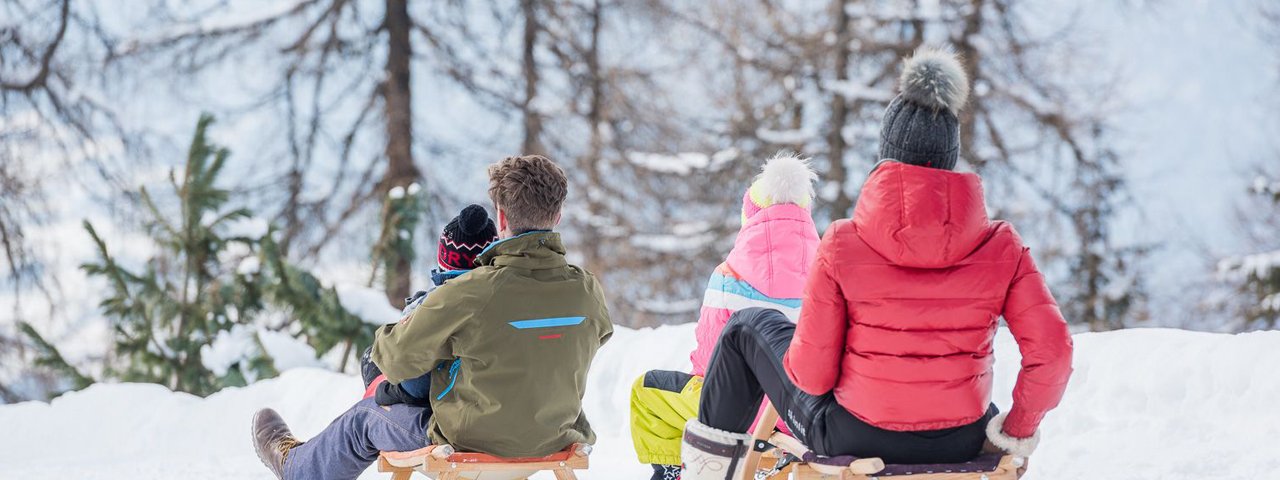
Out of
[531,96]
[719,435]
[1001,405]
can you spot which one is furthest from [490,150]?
[719,435]

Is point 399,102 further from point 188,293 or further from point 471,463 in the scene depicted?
point 471,463

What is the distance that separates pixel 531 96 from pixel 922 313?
10.7m

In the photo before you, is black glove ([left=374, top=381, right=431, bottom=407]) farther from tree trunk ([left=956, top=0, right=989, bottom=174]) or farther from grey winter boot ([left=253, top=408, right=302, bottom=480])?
tree trunk ([left=956, top=0, right=989, bottom=174])

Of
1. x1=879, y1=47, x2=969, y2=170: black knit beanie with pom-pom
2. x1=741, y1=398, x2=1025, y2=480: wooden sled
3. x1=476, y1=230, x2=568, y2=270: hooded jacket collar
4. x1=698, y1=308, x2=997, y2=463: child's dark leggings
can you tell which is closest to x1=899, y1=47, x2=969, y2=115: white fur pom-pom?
x1=879, y1=47, x2=969, y2=170: black knit beanie with pom-pom

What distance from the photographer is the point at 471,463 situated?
274cm

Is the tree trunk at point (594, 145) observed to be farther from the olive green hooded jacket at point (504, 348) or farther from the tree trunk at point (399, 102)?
the olive green hooded jacket at point (504, 348)

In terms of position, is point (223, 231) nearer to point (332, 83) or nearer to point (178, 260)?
point (178, 260)

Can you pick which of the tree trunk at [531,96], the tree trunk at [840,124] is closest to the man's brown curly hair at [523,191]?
the tree trunk at [531,96]

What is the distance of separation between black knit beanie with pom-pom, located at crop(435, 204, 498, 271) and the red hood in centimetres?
117

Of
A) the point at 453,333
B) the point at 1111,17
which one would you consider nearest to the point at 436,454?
→ the point at 453,333

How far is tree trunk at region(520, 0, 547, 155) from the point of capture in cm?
1227

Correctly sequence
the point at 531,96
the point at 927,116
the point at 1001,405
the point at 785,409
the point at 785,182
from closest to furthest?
1. the point at 927,116
2. the point at 785,409
3. the point at 785,182
4. the point at 1001,405
5. the point at 531,96

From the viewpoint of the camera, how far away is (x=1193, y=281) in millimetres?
17953

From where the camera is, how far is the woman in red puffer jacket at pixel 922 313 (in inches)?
86.9
